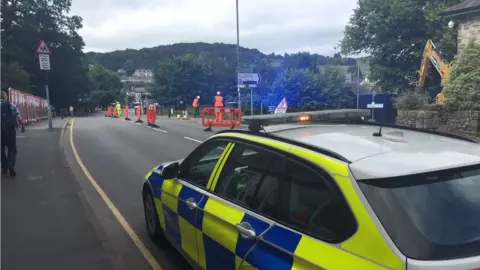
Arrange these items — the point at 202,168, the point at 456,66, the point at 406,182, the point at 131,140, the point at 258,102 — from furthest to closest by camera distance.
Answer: the point at 258,102 < the point at 456,66 < the point at 131,140 < the point at 202,168 < the point at 406,182

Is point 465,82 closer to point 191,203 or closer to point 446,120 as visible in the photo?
point 446,120

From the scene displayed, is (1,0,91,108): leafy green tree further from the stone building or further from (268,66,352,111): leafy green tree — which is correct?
the stone building

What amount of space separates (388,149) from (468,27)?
74.6 feet

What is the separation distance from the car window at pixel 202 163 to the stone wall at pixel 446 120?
12.9 metres

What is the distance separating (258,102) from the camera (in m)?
32.8

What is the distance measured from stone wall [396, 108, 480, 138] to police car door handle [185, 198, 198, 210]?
1326cm

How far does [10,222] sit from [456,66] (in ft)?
54.3

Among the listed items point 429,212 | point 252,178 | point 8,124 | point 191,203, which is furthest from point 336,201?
point 8,124

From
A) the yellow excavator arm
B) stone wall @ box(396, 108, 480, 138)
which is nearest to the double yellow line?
stone wall @ box(396, 108, 480, 138)

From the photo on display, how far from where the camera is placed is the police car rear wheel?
4.80 m

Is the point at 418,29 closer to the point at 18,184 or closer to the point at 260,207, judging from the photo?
the point at 18,184

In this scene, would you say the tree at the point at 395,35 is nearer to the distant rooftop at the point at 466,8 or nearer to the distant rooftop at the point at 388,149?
the distant rooftop at the point at 466,8

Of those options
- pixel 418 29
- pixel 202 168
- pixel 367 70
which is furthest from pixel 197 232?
pixel 367 70

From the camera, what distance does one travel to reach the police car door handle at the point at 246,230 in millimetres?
2656
